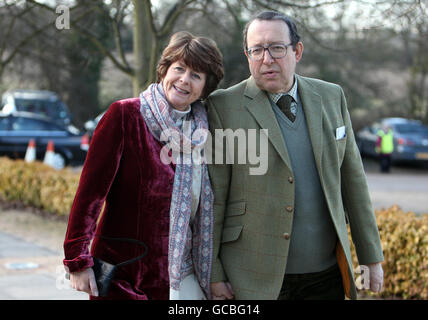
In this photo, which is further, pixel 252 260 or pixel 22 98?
pixel 22 98

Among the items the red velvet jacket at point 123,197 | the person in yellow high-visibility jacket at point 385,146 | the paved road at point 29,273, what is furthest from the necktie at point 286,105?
the person in yellow high-visibility jacket at point 385,146

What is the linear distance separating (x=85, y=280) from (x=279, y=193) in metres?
0.90

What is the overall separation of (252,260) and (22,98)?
55.1 ft

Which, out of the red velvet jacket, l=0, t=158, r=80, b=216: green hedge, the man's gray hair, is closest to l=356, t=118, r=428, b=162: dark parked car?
l=0, t=158, r=80, b=216: green hedge

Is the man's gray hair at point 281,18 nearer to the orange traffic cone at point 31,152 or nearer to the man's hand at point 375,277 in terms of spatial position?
the man's hand at point 375,277

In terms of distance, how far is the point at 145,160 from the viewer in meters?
2.41

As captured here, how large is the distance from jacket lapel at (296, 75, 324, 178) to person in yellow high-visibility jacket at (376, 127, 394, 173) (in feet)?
49.0

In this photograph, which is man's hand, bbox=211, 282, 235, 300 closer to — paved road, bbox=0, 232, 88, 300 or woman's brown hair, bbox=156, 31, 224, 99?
woman's brown hair, bbox=156, 31, 224, 99

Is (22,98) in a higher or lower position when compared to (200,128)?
higher

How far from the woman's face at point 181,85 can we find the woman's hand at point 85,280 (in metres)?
0.79

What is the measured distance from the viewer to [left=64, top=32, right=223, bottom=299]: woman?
7.84ft
